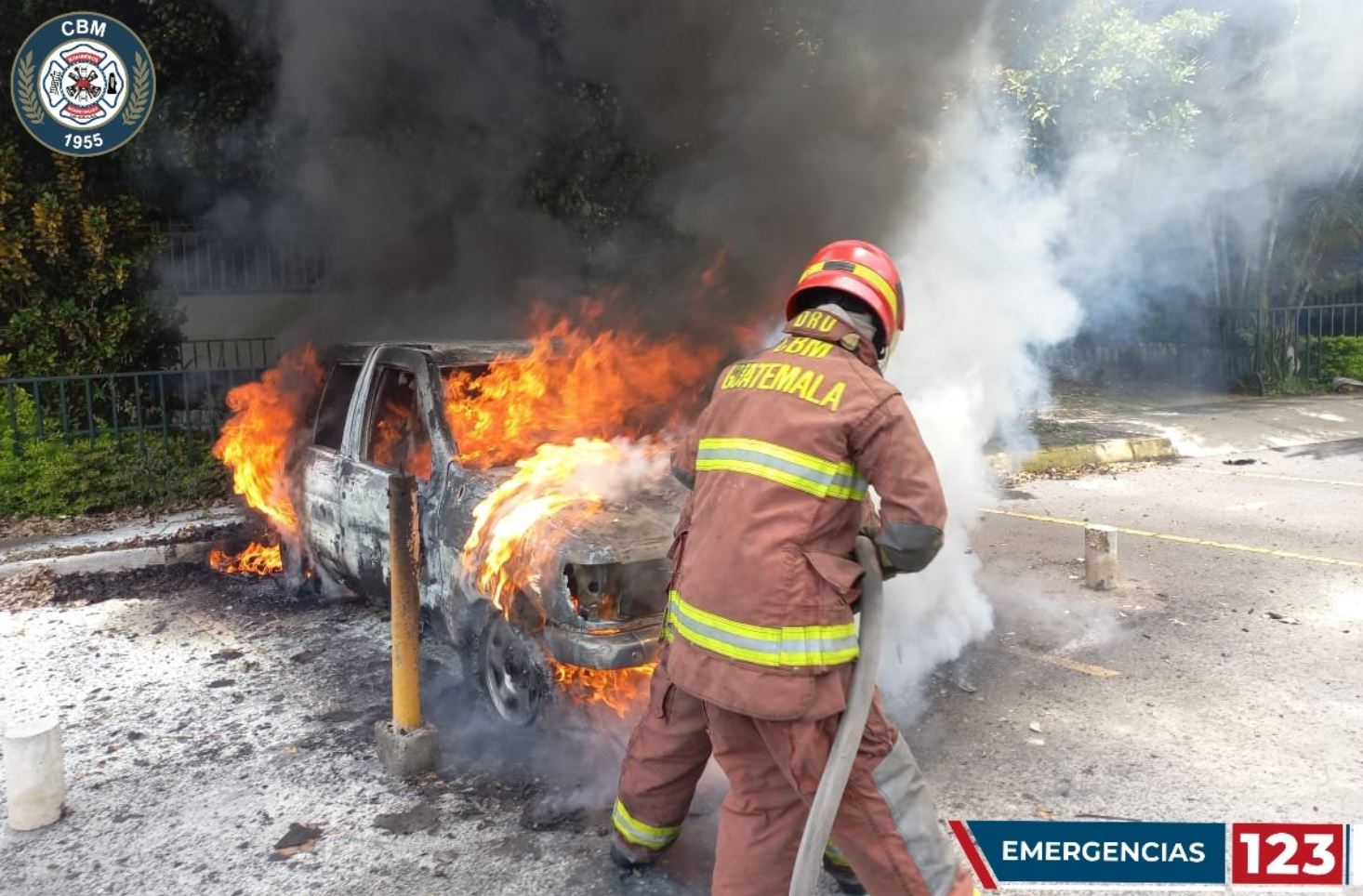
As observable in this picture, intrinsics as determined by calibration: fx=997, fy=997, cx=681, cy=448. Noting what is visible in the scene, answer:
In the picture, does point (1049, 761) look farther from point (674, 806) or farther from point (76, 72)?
point (76, 72)

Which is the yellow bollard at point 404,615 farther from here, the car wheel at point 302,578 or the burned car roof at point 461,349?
the car wheel at point 302,578

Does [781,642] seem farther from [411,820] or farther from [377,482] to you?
[377,482]

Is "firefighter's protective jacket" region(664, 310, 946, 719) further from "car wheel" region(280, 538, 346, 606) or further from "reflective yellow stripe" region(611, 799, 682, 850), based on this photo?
"car wheel" region(280, 538, 346, 606)

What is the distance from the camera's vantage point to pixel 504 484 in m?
4.06

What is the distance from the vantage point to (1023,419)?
12.3 meters

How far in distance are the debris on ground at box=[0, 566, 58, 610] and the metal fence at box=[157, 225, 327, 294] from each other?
12.0 ft

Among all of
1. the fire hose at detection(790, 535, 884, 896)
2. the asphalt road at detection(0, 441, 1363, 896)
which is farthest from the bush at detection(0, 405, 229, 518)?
the fire hose at detection(790, 535, 884, 896)

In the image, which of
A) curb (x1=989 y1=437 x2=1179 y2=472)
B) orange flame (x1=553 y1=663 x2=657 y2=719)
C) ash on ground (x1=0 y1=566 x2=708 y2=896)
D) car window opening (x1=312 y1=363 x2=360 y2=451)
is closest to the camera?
ash on ground (x1=0 y1=566 x2=708 y2=896)

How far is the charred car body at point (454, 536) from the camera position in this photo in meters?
3.59

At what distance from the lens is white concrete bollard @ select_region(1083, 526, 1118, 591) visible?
19.7 ft

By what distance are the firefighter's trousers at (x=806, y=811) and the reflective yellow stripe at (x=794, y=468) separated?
56cm

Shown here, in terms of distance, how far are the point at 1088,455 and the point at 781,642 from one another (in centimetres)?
943

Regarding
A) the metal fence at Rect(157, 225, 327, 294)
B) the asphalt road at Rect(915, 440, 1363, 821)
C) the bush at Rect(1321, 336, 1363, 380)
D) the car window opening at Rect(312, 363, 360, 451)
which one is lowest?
the asphalt road at Rect(915, 440, 1363, 821)

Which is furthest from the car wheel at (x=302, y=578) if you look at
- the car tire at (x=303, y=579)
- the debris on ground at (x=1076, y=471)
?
the debris on ground at (x=1076, y=471)
